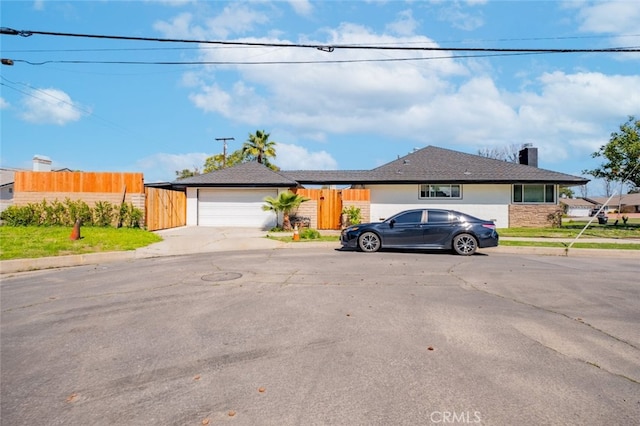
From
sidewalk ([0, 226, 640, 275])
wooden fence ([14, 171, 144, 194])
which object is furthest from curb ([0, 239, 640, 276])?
wooden fence ([14, 171, 144, 194])

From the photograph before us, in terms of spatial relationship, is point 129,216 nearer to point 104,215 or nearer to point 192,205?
point 104,215

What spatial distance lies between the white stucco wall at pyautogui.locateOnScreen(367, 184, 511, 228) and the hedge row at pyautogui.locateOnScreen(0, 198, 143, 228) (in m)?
13.8

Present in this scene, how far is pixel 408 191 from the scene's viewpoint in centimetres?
2381

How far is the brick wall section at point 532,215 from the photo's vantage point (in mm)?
23156

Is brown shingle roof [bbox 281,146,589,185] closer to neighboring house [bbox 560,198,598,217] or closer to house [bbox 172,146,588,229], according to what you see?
house [bbox 172,146,588,229]

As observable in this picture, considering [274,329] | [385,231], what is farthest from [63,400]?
[385,231]

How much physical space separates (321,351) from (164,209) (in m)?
18.3

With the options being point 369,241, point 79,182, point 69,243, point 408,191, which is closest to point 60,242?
point 69,243

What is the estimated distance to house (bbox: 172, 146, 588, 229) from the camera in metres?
22.3

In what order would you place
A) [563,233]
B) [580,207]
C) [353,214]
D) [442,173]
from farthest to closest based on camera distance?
[580,207], [442,173], [353,214], [563,233]

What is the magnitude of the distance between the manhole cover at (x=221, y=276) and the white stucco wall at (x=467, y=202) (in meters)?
16.1

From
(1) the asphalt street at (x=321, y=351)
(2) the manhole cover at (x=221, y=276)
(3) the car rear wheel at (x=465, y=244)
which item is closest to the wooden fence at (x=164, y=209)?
(1) the asphalt street at (x=321, y=351)

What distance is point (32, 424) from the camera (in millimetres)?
2775

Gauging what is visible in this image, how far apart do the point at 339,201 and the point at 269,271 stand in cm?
1267
